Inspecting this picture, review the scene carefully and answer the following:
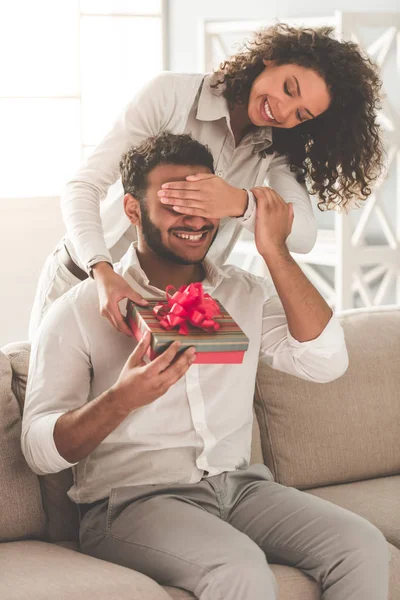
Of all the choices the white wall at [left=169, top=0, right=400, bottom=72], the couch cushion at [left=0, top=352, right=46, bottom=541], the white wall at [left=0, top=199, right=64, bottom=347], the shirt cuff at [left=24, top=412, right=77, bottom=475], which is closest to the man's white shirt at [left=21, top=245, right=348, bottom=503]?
the shirt cuff at [left=24, top=412, right=77, bottom=475]

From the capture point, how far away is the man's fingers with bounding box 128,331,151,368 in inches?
60.0

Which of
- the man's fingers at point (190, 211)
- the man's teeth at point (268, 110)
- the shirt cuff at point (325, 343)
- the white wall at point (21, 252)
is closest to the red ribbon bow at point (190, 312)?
the man's fingers at point (190, 211)

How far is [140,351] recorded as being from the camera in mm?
1529

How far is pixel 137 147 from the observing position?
6.33 feet

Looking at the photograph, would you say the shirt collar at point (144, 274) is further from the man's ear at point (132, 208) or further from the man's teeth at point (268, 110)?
the man's teeth at point (268, 110)

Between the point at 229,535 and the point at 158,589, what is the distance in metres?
0.16

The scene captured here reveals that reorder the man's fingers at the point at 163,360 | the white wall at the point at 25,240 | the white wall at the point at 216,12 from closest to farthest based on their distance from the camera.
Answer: the man's fingers at the point at 163,360, the white wall at the point at 216,12, the white wall at the point at 25,240

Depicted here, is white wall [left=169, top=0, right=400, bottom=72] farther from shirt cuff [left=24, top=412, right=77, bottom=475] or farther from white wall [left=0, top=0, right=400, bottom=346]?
shirt cuff [left=24, top=412, right=77, bottom=475]

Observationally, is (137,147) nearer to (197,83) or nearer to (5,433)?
(197,83)

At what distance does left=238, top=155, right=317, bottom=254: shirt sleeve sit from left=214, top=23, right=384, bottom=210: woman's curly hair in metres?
0.03

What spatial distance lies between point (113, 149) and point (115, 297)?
0.47 m

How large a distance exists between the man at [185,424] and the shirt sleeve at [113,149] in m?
0.06

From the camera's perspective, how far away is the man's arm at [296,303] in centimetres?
182

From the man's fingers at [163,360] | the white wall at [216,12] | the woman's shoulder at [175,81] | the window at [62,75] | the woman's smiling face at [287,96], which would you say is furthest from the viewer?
the window at [62,75]
